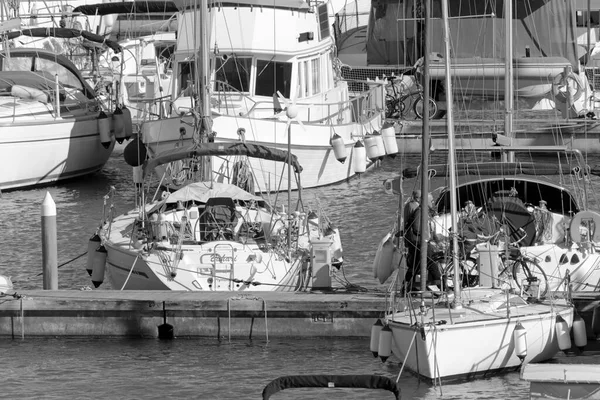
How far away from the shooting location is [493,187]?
21547 millimetres

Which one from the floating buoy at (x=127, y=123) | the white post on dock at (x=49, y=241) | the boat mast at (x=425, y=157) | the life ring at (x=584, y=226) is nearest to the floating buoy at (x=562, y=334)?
the boat mast at (x=425, y=157)

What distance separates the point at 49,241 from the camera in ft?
65.7

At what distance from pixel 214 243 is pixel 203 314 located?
1402 millimetres

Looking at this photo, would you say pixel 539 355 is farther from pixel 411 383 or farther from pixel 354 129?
pixel 354 129

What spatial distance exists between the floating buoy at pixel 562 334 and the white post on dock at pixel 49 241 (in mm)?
7042

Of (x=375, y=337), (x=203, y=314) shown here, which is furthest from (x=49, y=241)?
(x=375, y=337)

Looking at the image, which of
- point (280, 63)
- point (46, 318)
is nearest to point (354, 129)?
point (280, 63)

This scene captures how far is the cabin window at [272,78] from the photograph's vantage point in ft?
105

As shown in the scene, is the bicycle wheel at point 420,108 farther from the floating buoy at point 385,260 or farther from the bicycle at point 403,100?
the floating buoy at point 385,260

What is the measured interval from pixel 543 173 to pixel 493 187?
1.55 meters

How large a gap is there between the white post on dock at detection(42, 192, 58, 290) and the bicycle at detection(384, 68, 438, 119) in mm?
19552

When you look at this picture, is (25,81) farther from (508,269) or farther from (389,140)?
(508,269)

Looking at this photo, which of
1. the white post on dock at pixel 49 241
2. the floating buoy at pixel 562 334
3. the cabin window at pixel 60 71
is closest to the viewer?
the floating buoy at pixel 562 334

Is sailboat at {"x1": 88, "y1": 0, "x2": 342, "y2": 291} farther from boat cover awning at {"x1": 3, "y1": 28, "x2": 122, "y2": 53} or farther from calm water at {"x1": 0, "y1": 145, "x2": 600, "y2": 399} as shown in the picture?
boat cover awning at {"x1": 3, "y1": 28, "x2": 122, "y2": 53}
